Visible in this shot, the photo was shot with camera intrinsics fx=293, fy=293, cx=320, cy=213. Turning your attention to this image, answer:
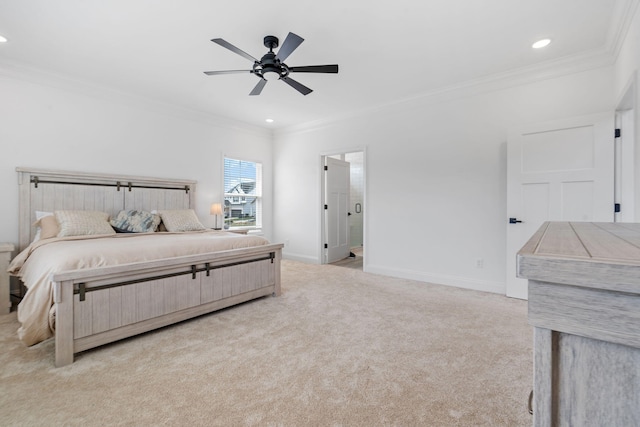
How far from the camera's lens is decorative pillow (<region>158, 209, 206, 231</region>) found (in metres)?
3.87

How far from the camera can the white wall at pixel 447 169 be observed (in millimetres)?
3303

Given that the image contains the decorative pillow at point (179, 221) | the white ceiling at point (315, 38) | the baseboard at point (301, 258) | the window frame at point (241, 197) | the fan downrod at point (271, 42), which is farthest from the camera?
the baseboard at point (301, 258)

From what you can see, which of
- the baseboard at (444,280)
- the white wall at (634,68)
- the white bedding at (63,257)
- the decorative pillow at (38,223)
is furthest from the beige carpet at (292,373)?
the white wall at (634,68)

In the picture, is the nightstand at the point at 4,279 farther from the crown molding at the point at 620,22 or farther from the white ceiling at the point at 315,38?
the crown molding at the point at 620,22

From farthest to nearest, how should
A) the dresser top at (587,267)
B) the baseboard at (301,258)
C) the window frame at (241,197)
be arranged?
the baseboard at (301,258)
the window frame at (241,197)
the dresser top at (587,267)

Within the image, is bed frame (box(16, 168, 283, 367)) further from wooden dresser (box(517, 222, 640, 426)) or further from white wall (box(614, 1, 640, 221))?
white wall (box(614, 1, 640, 221))

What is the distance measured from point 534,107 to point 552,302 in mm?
3742

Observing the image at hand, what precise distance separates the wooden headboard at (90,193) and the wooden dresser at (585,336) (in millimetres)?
4550

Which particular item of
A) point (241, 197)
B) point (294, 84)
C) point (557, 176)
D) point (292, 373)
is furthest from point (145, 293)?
point (557, 176)

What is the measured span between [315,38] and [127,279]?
259cm

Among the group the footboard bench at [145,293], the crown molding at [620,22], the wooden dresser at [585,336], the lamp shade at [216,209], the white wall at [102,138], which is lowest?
the footboard bench at [145,293]

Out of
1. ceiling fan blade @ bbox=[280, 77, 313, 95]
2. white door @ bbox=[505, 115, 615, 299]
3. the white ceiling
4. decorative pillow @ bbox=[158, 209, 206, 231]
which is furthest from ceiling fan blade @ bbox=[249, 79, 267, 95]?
white door @ bbox=[505, 115, 615, 299]

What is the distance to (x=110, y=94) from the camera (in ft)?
12.7

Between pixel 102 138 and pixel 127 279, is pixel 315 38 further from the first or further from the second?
pixel 102 138
